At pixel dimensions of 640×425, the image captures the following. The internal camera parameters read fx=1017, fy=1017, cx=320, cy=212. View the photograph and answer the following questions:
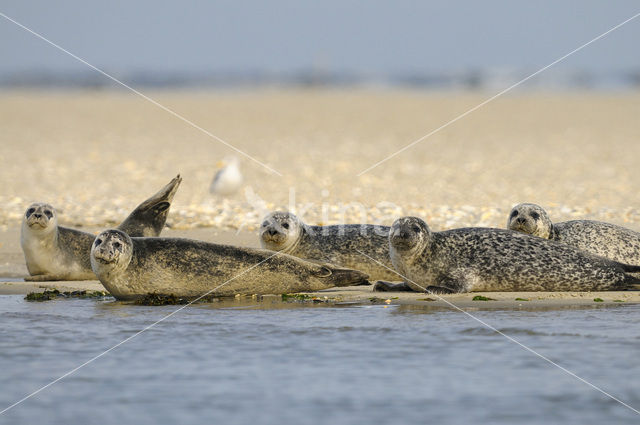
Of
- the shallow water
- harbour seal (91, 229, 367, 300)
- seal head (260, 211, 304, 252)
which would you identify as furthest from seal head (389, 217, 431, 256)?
seal head (260, 211, 304, 252)

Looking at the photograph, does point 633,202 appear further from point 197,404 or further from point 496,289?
point 197,404

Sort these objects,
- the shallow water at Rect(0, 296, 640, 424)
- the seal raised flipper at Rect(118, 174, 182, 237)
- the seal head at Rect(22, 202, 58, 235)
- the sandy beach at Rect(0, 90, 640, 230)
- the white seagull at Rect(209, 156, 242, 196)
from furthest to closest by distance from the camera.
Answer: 1. the white seagull at Rect(209, 156, 242, 196)
2. the sandy beach at Rect(0, 90, 640, 230)
3. the seal raised flipper at Rect(118, 174, 182, 237)
4. the seal head at Rect(22, 202, 58, 235)
5. the shallow water at Rect(0, 296, 640, 424)

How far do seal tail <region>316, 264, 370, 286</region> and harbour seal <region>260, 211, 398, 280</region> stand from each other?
3.16 feet

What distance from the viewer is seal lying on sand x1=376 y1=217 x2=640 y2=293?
28.1 ft

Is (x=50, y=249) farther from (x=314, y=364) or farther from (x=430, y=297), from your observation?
(x=314, y=364)

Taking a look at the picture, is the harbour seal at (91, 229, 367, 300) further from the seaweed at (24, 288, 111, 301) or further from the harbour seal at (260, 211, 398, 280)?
the harbour seal at (260, 211, 398, 280)

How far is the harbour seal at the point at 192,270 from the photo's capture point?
26.9 feet

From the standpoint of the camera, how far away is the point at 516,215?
9648 mm

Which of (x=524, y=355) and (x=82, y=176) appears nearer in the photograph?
(x=524, y=355)

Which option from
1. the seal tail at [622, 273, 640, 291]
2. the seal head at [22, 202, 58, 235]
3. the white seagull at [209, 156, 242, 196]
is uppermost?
the white seagull at [209, 156, 242, 196]

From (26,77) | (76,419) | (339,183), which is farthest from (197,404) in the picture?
(26,77)

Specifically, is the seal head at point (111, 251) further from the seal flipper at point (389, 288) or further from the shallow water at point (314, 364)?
the seal flipper at point (389, 288)

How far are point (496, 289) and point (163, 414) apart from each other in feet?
14.3

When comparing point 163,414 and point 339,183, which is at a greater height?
point 339,183
